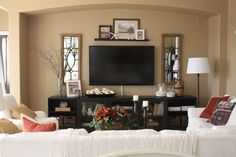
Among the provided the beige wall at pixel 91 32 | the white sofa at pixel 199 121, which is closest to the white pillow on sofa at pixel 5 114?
the beige wall at pixel 91 32

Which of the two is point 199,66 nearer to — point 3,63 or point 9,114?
point 9,114

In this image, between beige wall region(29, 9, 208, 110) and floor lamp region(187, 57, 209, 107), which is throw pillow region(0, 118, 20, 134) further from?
floor lamp region(187, 57, 209, 107)

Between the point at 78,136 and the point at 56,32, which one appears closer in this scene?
the point at 78,136

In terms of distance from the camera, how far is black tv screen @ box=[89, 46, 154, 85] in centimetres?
656

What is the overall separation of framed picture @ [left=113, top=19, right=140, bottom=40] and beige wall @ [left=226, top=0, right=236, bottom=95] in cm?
195

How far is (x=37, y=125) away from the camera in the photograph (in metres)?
2.85

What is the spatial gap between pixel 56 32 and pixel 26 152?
445cm

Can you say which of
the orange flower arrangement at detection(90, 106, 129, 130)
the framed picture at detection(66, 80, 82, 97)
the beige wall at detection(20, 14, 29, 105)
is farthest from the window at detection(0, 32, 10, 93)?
the orange flower arrangement at detection(90, 106, 129, 130)

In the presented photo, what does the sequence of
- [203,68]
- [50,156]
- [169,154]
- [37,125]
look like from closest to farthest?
[169,154], [50,156], [37,125], [203,68]

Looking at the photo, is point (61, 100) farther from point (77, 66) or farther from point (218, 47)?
point (218, 47)

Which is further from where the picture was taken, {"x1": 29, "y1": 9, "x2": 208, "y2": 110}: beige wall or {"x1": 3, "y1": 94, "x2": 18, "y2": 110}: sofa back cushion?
{"x1": 29, "y1": 9, "x2": 208, "y2": 110}: beige wall

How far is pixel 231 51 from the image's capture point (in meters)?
6.30

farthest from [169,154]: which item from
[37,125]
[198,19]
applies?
[198,19]

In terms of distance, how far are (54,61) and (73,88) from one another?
2.43 ft
